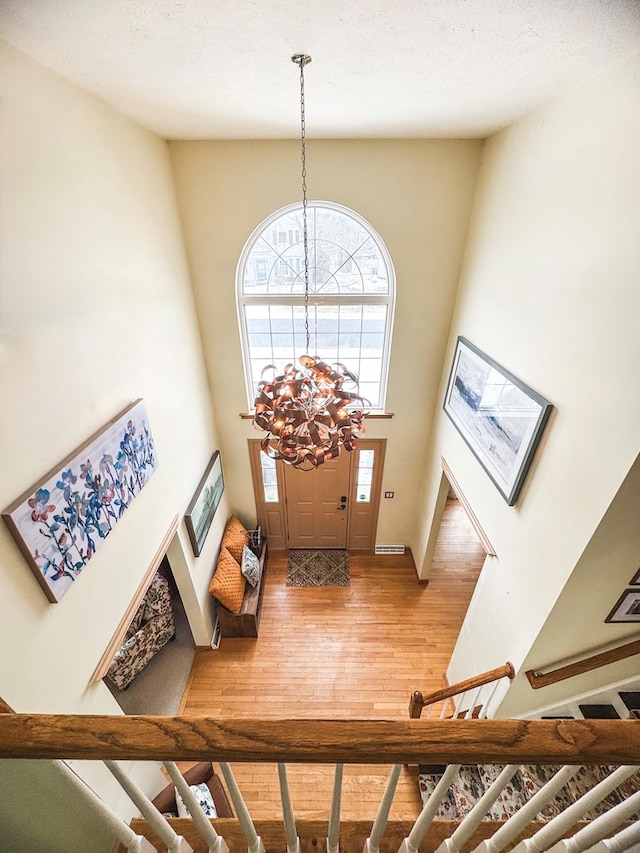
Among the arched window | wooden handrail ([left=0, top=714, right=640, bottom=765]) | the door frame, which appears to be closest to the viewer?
wooden handrail ([left=0, top=714, right=640, bottom=765])

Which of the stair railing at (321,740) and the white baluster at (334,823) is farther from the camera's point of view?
the white baluster at (334,823)

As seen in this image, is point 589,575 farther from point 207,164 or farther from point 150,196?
point 207,164

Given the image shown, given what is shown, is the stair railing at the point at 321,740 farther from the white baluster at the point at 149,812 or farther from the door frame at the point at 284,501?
the door frame at the point at 284,501

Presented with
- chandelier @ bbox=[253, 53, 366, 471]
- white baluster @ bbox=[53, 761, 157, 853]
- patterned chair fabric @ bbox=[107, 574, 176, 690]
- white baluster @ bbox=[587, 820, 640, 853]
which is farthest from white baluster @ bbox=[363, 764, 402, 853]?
patterned chair fabric @ bbox=[107, 574, 176, 690]

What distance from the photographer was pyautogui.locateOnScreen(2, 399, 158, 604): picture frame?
5.48ft

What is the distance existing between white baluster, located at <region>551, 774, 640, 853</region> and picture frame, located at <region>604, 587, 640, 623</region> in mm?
1585

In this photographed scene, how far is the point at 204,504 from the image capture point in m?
3.82

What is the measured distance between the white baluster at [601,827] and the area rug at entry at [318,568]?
13.2ft

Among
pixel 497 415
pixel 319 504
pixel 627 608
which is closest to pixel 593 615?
pixel 627 608

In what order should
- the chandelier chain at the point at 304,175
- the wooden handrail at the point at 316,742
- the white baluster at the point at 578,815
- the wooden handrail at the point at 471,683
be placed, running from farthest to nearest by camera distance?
the wooden handrail at the point at 471,683 < the chandelier chain at the point at 304,175 < the white baluster at the point at 578,815 < the wooden handrail at the point at 316,742

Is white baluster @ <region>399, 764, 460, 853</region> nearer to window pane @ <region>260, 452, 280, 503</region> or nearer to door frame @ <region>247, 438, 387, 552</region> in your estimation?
door frame @ <region>247, 438, 387, 552</region>

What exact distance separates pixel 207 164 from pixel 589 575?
13.2ft

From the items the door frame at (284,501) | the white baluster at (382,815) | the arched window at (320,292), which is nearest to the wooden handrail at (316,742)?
the white baluster at (382,815)

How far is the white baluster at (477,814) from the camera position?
0.88 m
